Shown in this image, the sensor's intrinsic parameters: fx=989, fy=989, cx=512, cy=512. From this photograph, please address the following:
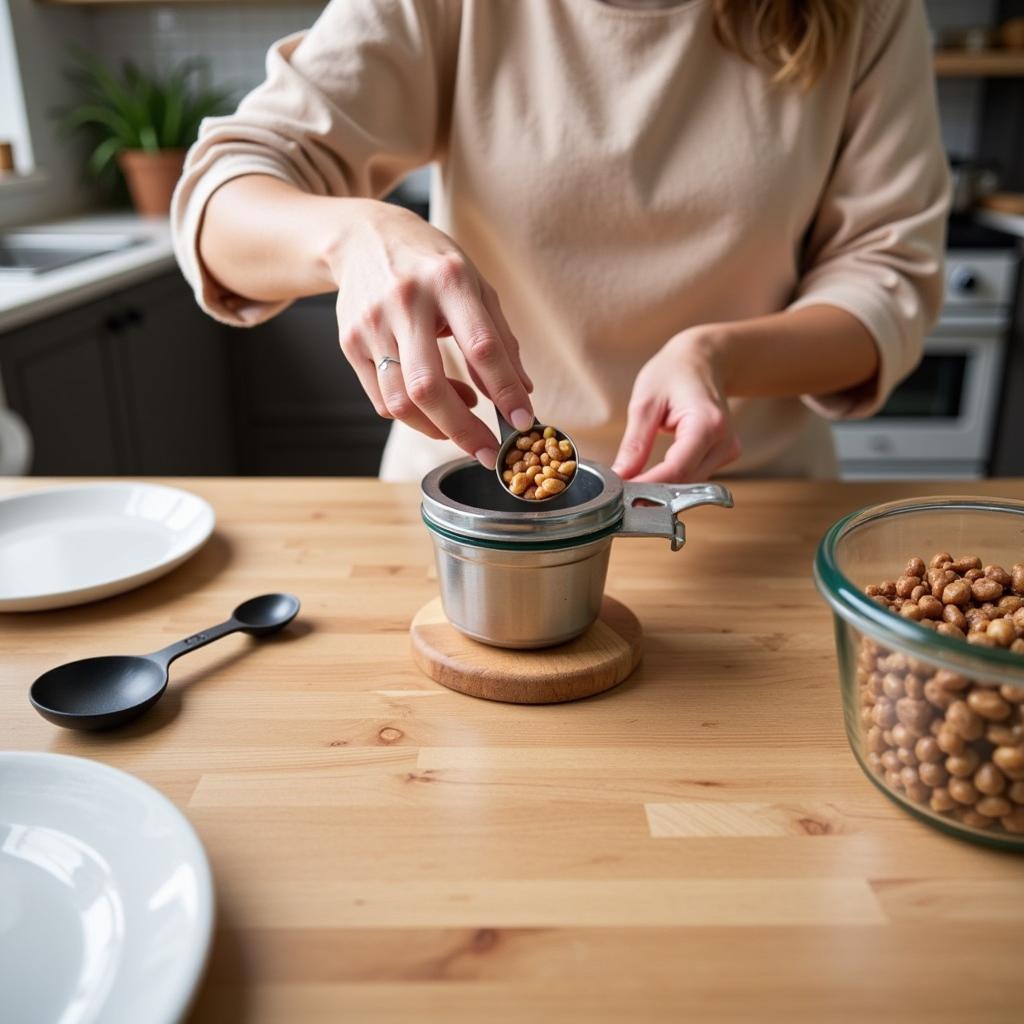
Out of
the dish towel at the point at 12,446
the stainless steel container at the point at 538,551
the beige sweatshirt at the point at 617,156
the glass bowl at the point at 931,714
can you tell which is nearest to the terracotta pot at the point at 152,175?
the dish towel at the point at 12,446

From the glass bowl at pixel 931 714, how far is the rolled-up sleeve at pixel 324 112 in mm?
719

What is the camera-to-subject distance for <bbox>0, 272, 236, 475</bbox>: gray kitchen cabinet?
6.45 feet

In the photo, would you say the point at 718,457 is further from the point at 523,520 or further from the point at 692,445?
the point at 523,520

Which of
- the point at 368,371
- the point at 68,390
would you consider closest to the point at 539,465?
the point at 368,371

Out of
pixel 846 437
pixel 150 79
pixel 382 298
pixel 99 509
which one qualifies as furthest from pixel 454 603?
pixel 150 79

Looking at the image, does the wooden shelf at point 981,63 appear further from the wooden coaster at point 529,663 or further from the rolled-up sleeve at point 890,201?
the wooden coaster at point 529,663

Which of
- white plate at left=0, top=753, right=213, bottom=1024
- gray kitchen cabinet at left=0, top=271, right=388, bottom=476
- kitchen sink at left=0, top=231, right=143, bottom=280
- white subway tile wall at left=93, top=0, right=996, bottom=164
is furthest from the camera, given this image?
white subway tile wall at left=93, top=0, right=996, bottom=164

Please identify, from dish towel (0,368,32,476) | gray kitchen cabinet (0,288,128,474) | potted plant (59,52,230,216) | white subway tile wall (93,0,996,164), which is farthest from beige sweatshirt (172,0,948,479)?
white subway tile wall (93,0,996,164)

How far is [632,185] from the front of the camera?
1.11 meters

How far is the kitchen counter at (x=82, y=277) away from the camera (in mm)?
1872

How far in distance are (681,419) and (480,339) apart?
260 mm

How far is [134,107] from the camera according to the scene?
2859mm

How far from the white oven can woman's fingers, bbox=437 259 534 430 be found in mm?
2169

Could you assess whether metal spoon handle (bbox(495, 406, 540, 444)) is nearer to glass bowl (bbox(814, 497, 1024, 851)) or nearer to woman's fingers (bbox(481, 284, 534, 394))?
woman's fingers (bbox(481, 284, 534, 394))
